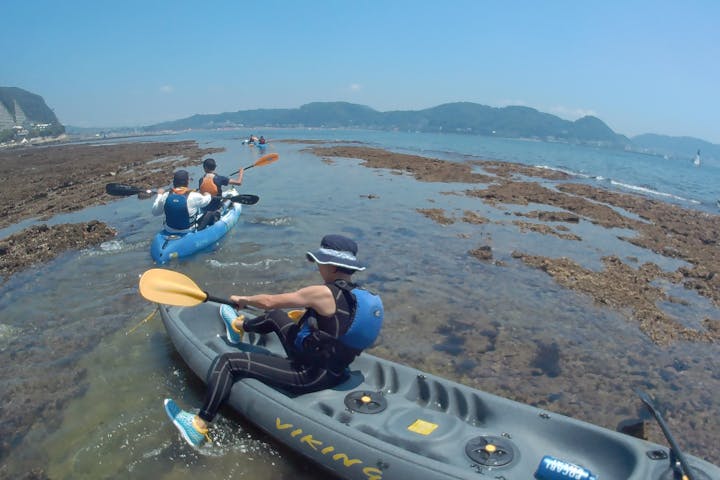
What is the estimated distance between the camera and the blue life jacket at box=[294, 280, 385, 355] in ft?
13.2

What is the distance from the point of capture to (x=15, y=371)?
19.1ft

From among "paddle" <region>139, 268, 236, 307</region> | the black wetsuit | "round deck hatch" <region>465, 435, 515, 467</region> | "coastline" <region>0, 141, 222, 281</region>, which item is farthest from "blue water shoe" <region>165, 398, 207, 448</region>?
"coastline" <region>0, 141, 222, 281</region>

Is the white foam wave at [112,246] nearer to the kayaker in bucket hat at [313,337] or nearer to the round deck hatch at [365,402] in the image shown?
the kayaker in bucket hat at [313,337]

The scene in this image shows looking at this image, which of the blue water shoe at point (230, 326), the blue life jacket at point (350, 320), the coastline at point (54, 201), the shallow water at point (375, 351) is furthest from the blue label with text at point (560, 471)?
the coastline at point (54, 201)

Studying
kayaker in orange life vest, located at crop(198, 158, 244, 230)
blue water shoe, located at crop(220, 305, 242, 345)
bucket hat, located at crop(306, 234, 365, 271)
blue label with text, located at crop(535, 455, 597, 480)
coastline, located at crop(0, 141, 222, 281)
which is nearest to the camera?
blue label with text, located at crop(535, 455, 597, 480)

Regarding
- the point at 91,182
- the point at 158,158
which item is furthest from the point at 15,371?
the point at 158,158

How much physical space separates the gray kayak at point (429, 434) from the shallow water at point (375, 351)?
543 mm

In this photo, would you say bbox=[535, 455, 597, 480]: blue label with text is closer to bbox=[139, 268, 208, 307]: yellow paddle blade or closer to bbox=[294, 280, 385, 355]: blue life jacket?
bbox=[294, 280, 385, 355]: blue life jacket

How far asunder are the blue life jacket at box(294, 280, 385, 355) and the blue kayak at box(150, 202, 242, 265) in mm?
6335

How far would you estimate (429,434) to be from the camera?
13.0 ft

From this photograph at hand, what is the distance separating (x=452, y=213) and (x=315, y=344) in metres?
12.0

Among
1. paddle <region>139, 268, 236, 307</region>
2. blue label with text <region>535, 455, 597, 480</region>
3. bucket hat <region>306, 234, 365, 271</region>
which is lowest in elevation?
blue label with text <region>535, 455, 597, 480</region>

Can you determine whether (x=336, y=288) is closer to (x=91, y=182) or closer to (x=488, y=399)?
(x=488, y=399)

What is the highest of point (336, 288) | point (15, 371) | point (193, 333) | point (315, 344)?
point (336, 288)
